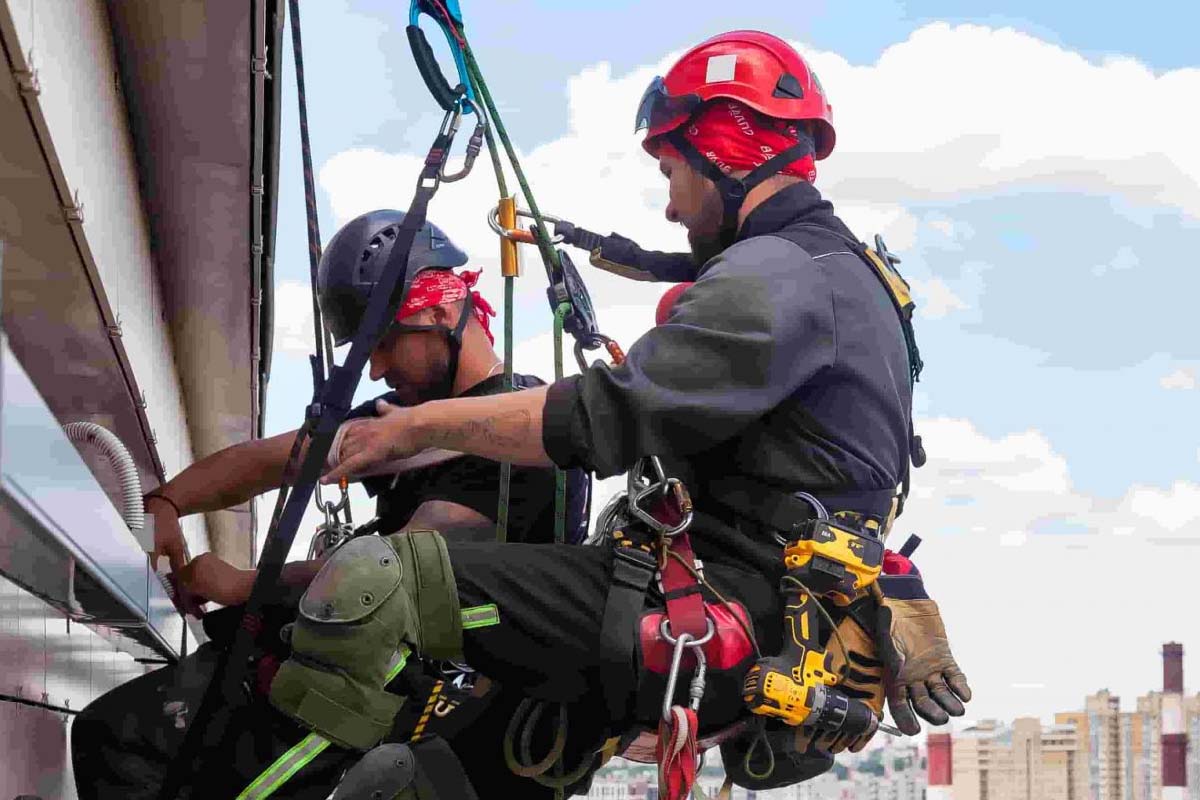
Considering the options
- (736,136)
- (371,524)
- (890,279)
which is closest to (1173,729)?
(371,524)

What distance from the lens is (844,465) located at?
3.02 m

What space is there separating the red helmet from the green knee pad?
3.47ft

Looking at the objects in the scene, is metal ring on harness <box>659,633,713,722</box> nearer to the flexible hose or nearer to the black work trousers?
the black work trousers

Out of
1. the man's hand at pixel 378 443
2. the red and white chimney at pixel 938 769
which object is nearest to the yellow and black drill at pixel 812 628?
the man's hand at pixel 378 443

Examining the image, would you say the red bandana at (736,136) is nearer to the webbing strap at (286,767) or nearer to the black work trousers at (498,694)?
the black work trousers at (498,694)

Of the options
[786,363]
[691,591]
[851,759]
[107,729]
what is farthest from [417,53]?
[851,759]

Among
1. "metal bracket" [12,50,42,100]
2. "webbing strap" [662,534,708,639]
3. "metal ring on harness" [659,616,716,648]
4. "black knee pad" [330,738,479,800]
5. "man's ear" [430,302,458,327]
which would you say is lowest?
"black knee pad" [330,738,479,800]

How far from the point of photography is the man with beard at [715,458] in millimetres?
2846

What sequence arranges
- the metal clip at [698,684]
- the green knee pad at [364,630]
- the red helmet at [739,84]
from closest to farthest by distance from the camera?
the green knee pad at [364,630]
the metal clip at [698,684]
the red helmet at [739,84]

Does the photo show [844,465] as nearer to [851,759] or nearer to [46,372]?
[46,372]

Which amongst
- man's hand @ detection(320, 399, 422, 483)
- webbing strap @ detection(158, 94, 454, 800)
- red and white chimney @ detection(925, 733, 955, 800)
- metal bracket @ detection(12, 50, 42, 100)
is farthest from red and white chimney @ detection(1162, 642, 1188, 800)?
metal bracket @ detection(12, 50, 42, 100)

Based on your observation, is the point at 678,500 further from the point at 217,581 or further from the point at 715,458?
the point at 217,581

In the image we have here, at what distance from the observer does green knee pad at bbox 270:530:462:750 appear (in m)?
2.72

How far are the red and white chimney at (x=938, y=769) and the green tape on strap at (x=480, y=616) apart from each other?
56.7 m
